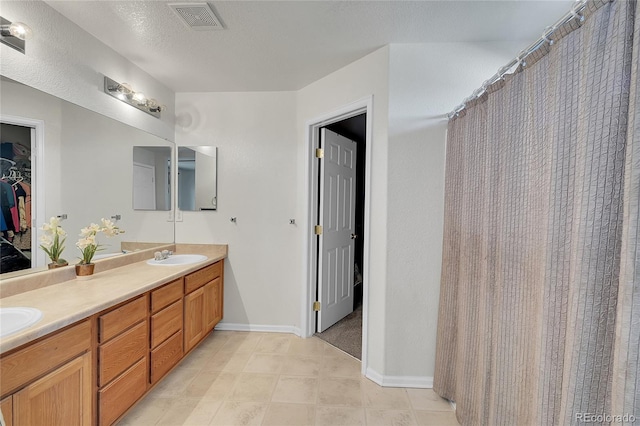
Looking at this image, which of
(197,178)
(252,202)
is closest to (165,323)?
(252,202)

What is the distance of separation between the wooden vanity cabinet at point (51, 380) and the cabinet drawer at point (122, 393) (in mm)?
81

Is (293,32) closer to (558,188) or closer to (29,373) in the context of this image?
(558,188)

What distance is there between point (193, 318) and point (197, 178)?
1366 millimetres

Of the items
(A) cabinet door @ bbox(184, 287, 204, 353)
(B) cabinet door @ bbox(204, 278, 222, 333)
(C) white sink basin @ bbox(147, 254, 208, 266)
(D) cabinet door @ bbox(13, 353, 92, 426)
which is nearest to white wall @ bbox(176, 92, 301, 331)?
(B) cabinet door @ bbox(204, 278, 222, 333)


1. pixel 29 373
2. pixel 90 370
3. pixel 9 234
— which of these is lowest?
pixel 90 370

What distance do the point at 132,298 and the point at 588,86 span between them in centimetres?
220

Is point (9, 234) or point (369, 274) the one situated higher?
point (9, 234)

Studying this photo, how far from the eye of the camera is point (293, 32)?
181 centimetres

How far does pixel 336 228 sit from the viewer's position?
2986 mm

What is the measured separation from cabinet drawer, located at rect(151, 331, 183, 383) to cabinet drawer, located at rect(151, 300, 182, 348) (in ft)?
0.15

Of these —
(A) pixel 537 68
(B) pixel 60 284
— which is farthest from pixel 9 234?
(A) pixel 537 68

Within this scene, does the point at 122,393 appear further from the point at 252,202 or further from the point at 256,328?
the point at 252,202

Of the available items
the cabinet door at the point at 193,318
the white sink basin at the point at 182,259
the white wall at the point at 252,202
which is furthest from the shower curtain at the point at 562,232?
the white sink basin at the point at 182,259

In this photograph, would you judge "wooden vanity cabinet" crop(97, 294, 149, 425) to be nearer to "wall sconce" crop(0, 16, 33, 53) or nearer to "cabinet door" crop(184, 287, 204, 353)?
"cabinet door" crop(184, 287, 204, 353)
